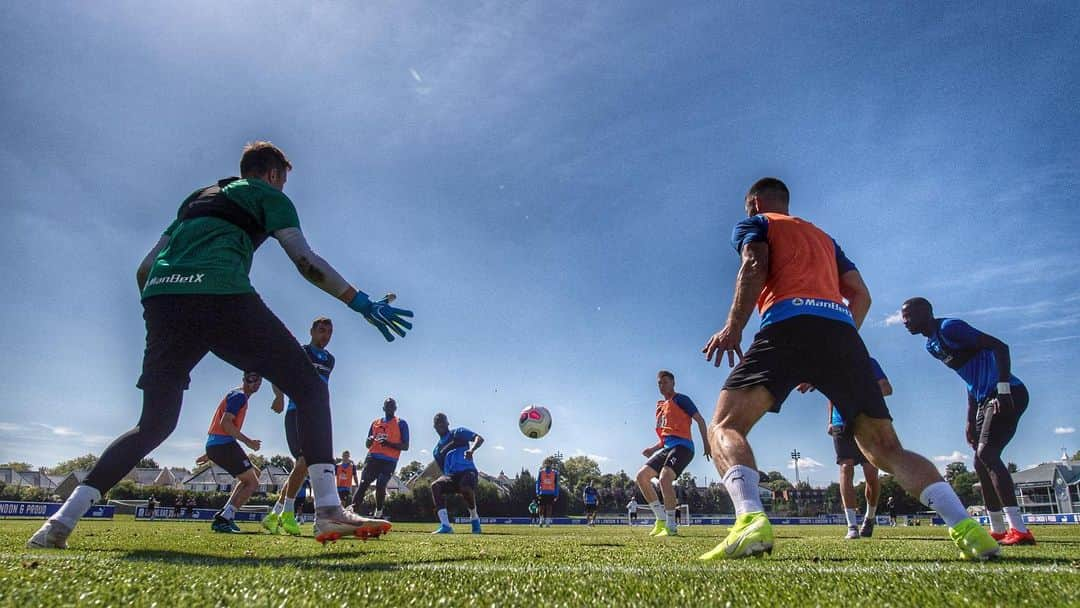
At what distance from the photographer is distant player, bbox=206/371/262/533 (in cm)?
854

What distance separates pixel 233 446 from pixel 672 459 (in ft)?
23.9

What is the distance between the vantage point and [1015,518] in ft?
18.3

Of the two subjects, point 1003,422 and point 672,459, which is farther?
point 672,459

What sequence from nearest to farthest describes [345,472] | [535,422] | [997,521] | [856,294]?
[856,294] < [997,521] < [535,422] < [345,472]

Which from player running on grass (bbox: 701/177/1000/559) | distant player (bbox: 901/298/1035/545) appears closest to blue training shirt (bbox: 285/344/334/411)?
player running on grass (bbox: 701/177/1000/559)

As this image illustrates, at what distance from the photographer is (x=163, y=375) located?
370 cm

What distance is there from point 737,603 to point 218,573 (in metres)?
1.98

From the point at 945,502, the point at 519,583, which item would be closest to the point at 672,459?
the point at 945,502

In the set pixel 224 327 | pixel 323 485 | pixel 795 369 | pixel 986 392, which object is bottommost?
pixel 323 485

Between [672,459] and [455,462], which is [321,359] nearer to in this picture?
[455,462]

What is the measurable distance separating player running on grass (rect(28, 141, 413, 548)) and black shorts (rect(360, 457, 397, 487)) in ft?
29.5

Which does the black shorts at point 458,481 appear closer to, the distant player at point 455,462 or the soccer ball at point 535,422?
the distant player at point 455,462

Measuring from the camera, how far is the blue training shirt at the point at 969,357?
6.33m

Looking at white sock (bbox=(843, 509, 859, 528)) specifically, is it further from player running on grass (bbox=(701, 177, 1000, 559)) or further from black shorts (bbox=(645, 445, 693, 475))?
player running on grass (bbox=(701, 177, 1000, 559))
